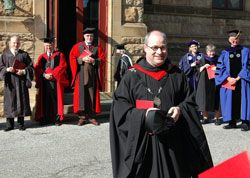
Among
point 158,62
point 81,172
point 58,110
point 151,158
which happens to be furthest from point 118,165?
point 58,110

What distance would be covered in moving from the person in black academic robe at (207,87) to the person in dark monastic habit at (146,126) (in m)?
6.45

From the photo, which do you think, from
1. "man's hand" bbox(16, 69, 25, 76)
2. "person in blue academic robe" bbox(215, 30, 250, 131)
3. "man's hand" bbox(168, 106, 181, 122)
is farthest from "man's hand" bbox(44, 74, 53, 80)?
"man's hand" bbox(168, 106, 181, 122)

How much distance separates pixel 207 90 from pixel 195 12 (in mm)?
5635

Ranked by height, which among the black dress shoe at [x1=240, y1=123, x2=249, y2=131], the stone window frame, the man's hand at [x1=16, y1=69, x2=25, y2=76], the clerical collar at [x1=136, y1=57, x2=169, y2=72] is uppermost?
the stone window frame

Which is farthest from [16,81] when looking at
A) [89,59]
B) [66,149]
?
[66,149]

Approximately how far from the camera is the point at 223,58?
31.0 feet

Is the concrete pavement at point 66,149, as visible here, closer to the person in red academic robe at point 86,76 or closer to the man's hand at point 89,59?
the person in red academic robe at point 86,76

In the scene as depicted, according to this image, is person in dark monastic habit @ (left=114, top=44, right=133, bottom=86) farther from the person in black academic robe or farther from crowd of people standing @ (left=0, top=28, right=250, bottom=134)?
the person in black academic robe

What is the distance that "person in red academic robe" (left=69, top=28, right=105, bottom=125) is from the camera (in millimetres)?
9453

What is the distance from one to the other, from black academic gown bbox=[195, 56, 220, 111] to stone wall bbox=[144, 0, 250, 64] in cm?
423

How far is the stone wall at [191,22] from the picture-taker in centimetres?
1441

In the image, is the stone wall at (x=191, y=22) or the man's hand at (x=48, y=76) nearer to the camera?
the man's hand at (x=48, y=76)

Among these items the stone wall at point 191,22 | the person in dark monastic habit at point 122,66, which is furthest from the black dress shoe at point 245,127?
the stone wall at point 191,22

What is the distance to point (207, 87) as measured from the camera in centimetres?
1023
